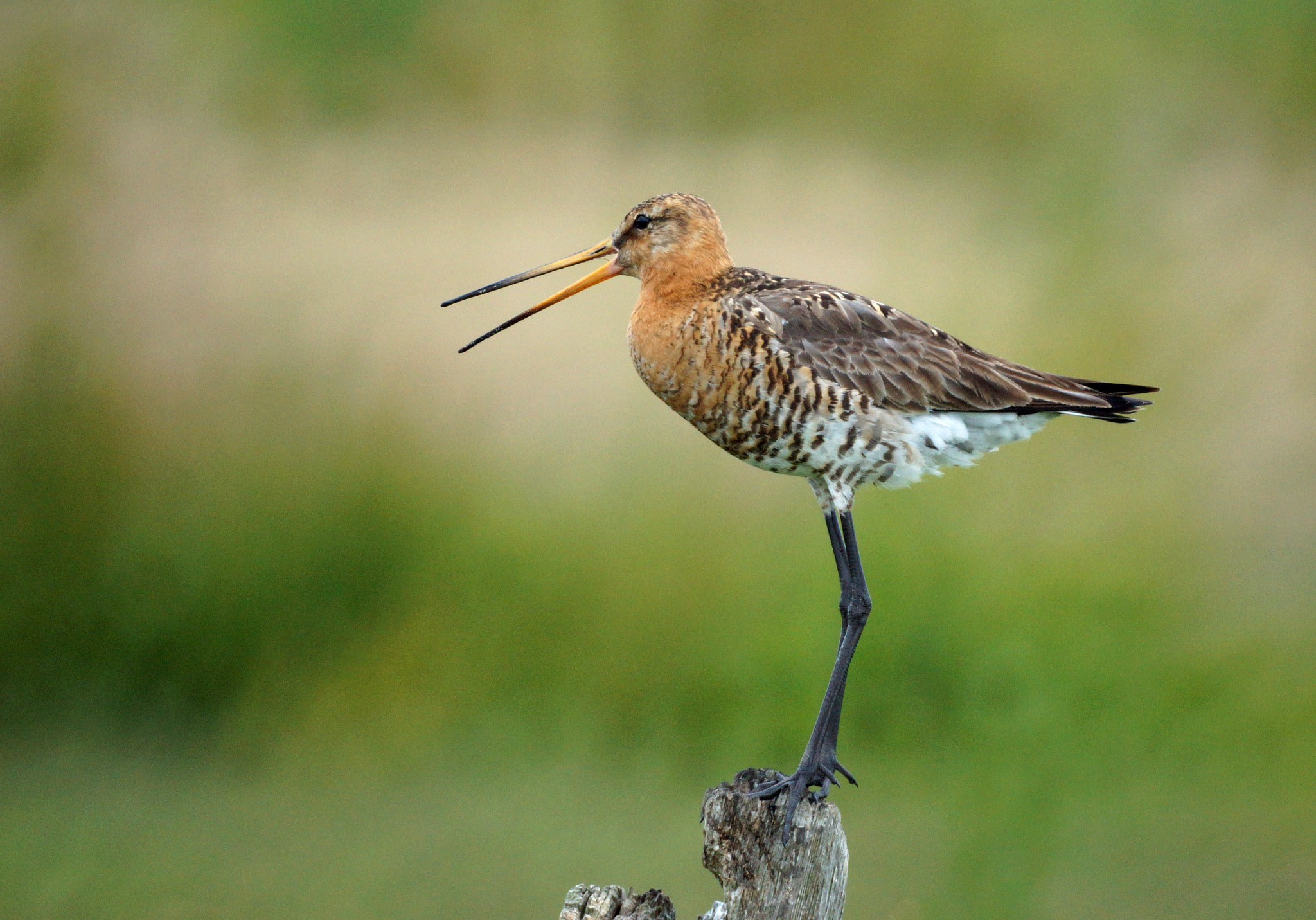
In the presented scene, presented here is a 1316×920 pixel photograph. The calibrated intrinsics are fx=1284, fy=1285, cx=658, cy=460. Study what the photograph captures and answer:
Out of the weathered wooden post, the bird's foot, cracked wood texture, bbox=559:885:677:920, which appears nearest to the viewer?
cracked wood texture, bbox=559:885:677:920

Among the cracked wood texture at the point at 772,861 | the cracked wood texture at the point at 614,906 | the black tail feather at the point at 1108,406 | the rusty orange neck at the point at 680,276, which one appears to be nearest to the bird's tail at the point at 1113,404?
the black tail feather at the point at 1108,406

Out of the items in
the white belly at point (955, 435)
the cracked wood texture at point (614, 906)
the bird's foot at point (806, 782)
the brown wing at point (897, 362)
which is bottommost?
the cracked wood texture at point (614, 906)

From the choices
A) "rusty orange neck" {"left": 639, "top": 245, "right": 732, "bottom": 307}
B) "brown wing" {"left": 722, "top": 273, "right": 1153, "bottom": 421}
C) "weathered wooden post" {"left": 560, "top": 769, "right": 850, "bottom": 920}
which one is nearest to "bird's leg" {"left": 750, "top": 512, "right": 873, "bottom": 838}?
"weathered wooden post" {"left": 560, "top": 769, "right": 850, "bottom": 920}

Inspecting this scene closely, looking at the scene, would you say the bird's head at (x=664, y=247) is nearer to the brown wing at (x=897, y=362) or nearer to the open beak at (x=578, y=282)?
the open beak at (x=578, y=282)

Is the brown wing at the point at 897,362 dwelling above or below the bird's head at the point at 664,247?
below

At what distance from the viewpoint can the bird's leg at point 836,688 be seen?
10.9ft

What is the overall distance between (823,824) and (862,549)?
2855mm

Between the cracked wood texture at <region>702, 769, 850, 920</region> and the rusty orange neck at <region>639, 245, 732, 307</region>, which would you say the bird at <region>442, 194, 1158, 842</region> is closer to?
the rusty orange neck at <region>639, 245, 732, 307</region>

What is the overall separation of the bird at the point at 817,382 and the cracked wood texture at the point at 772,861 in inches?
12.1

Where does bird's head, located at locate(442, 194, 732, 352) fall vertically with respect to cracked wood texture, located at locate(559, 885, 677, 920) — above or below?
above

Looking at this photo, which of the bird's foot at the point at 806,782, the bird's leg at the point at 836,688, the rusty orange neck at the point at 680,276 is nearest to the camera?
the bird's foot at the point at 806,782

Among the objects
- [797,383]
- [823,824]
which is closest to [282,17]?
[797,383]

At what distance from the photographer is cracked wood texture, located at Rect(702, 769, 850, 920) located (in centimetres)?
288

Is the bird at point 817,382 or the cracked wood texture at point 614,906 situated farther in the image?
the bird at point 817,382
